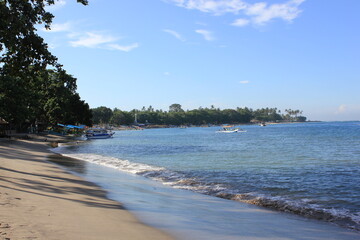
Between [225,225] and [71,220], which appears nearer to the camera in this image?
[71,220]

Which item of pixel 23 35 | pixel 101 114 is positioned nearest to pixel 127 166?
pixel 23 35

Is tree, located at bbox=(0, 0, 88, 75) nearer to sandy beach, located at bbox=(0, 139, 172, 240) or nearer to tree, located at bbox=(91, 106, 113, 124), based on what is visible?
sandy beach, located at bbox=(0, 139, 172, 240)

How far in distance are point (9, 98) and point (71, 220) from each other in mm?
44595

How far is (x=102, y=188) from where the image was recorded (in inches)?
447

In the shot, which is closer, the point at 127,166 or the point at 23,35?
the point at 23,35

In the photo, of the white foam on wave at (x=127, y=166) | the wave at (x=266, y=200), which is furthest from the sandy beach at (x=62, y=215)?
the white foam on wave at (x=127, y=166)

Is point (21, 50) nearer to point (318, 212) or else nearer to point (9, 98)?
point (318, 212)

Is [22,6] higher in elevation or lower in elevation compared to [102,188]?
higher

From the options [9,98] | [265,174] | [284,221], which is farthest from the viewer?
[9,98]

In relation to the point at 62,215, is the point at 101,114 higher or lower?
higher

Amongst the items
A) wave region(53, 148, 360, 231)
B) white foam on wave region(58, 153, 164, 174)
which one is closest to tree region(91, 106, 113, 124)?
white foam on wave region(58, 153, 164, 174)

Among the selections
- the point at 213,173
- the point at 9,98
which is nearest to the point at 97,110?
the point at 9,98

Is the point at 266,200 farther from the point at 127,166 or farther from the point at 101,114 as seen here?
the point at 101,114

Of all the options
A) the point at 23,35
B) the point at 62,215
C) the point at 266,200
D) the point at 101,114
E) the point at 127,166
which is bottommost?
the point at 127,166
